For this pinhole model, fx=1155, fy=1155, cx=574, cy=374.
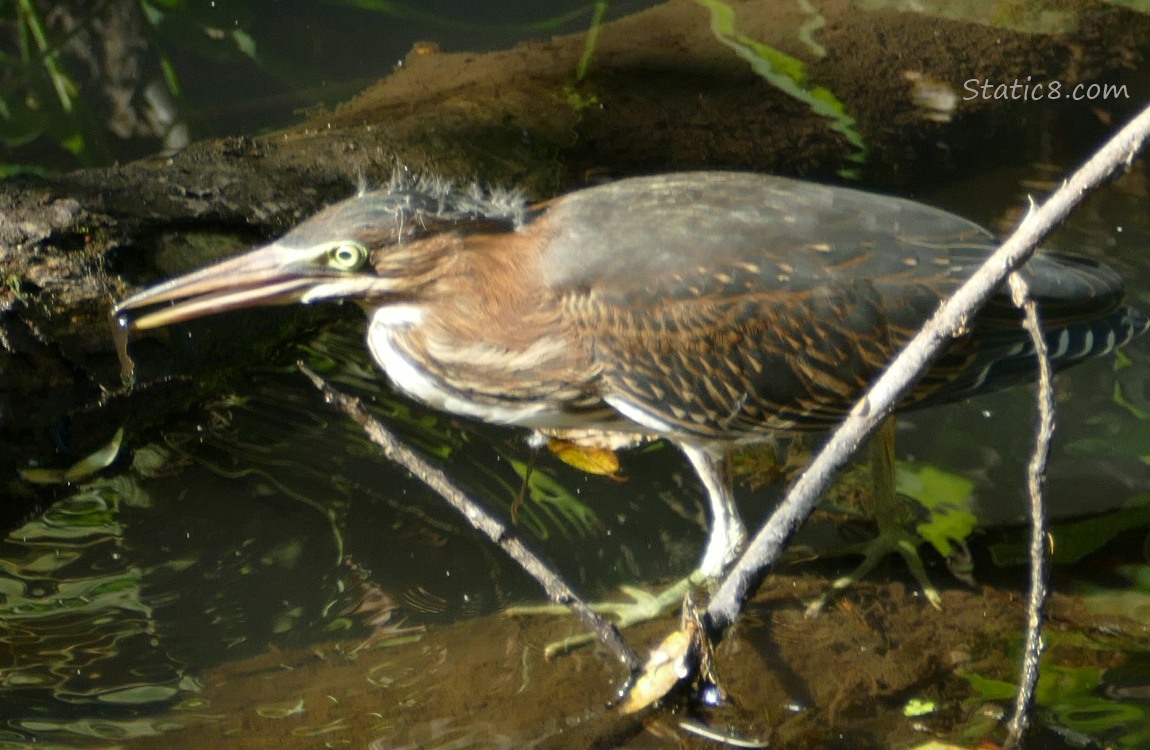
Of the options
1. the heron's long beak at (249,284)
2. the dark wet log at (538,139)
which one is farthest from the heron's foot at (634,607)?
the dark wet log at (538,139)

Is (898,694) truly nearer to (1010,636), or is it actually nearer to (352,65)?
(1010,636)

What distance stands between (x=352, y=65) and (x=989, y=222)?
3.46m

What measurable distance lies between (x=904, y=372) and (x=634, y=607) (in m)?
1.38

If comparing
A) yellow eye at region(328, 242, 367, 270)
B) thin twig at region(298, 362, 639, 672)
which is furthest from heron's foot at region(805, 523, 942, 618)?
yellow eye at region(328, 242, 367, 270)

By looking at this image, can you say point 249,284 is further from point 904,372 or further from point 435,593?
point 904,372

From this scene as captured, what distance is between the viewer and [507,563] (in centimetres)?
351

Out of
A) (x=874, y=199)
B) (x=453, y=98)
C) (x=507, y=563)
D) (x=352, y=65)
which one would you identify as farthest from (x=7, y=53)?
(x=874, y=199)

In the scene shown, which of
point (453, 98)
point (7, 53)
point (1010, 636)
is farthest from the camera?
point (7, 53)

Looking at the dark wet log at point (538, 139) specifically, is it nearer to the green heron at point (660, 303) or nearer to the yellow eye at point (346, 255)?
the green heron at point (660, 303)

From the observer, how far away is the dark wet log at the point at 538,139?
3434mm

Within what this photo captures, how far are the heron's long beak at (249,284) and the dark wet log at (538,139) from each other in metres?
0.63

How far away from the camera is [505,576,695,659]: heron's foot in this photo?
10.6 feet

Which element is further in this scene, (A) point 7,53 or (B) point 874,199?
(A) point 7,53

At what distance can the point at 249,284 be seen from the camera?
291cm
